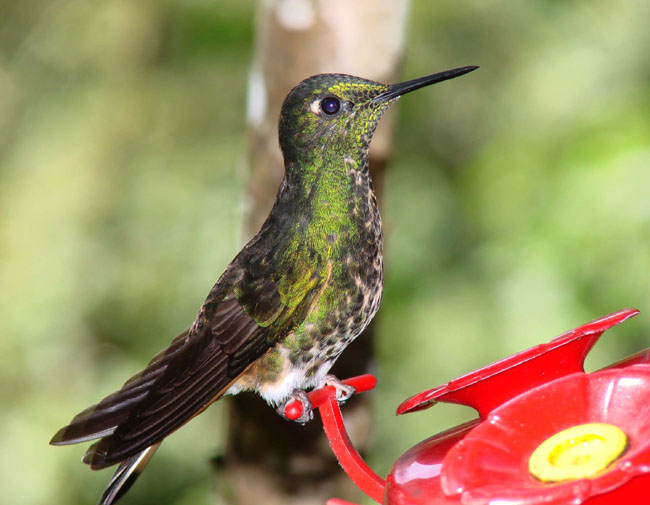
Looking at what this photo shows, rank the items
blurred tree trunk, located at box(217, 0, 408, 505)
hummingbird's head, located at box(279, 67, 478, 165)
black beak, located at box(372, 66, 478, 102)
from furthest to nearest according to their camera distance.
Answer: blurred tree trunk, located at box(217, 0, 408, 505)
hummingbird's head, located at box(279, 67, 478, 165)
black beak, located at box(372, 66, 478, 102)

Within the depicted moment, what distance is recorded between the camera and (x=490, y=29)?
191 inches

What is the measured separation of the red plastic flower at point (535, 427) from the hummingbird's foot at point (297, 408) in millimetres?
482

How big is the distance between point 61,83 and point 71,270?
3.92ft

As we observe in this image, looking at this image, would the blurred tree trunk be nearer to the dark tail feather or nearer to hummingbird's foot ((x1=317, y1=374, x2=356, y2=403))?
hummingbird's foot ((x1=317, y1=374, x2=356, y2=403))

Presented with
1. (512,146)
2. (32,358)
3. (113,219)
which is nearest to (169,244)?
(113,219)

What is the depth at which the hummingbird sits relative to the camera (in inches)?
78.4

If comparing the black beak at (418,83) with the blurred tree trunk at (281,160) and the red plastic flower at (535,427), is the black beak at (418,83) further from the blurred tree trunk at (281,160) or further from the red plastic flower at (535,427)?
the blurred tree trunk at (281,160)

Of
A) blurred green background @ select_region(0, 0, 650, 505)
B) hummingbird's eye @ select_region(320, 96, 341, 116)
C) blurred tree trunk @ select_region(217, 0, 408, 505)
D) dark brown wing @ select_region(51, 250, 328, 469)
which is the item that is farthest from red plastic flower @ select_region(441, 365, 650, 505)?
blurred green background @ select_region(0, 0, 650, 505)

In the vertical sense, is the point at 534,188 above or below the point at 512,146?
below

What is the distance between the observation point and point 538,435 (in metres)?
1.68

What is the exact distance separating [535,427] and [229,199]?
2.96 m

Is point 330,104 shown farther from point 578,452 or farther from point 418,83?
point 578,452

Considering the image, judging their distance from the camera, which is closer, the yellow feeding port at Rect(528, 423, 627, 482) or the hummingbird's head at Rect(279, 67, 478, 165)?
the yellow feeding port at Rect(528, 423, 627, 482)

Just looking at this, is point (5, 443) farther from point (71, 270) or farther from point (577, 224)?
point (577, 224)
